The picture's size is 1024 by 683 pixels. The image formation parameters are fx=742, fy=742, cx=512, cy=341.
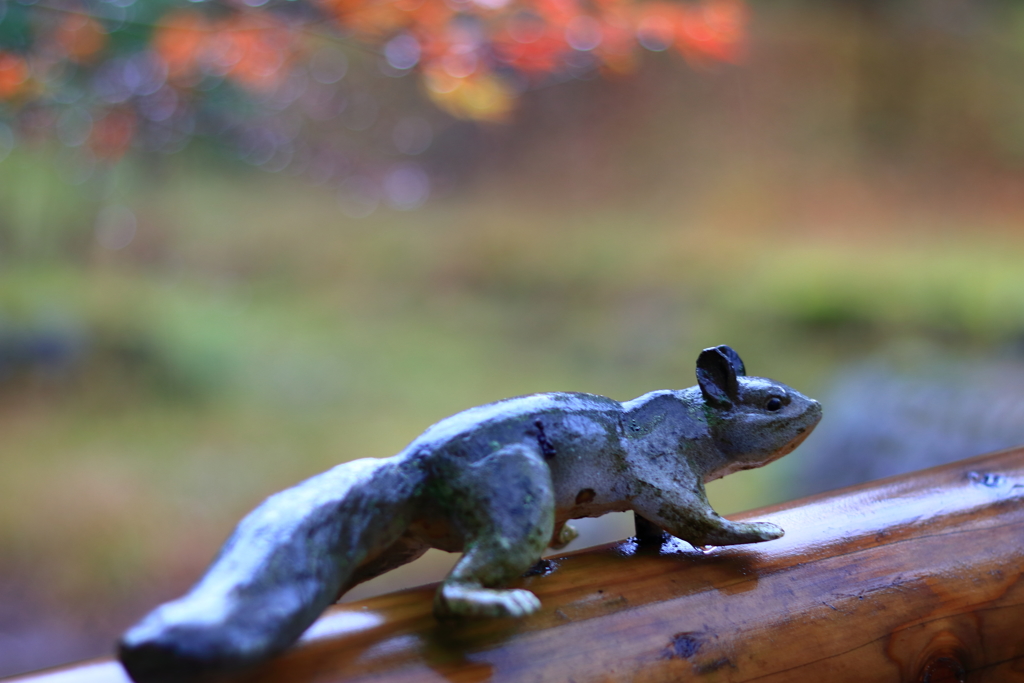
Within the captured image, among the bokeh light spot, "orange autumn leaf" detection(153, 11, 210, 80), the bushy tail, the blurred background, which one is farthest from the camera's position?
the blurred background

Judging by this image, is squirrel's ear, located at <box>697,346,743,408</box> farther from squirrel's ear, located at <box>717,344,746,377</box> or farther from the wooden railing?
the wooden railing

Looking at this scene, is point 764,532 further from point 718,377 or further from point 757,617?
point 718,377

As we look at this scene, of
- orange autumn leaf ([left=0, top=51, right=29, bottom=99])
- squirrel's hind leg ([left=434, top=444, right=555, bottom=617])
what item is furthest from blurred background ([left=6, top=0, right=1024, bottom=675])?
squirrel's hind leg ([left=434, top=444, right=555, bottom=617])

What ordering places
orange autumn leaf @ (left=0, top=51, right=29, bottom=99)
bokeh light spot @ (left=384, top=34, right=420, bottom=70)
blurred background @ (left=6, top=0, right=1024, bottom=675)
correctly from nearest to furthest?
orange autumn leaf @ (left=0, top=51, right=29, bottom=99) → bokeh light spot @ (left=384, top=34, right=420, bottom=70) → blurred background @ (left=6, top=0, right=1024, bottom=675)

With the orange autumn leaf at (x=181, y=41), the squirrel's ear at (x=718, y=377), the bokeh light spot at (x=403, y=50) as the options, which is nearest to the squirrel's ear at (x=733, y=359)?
the squirrel's ear at (x=718, y=377)

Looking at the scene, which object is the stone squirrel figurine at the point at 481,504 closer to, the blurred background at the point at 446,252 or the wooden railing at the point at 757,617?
the wooden railing at the point at 757,617

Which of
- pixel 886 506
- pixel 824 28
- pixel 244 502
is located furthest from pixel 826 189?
pixel 886 506

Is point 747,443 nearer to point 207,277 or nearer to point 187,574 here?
point 187,574
